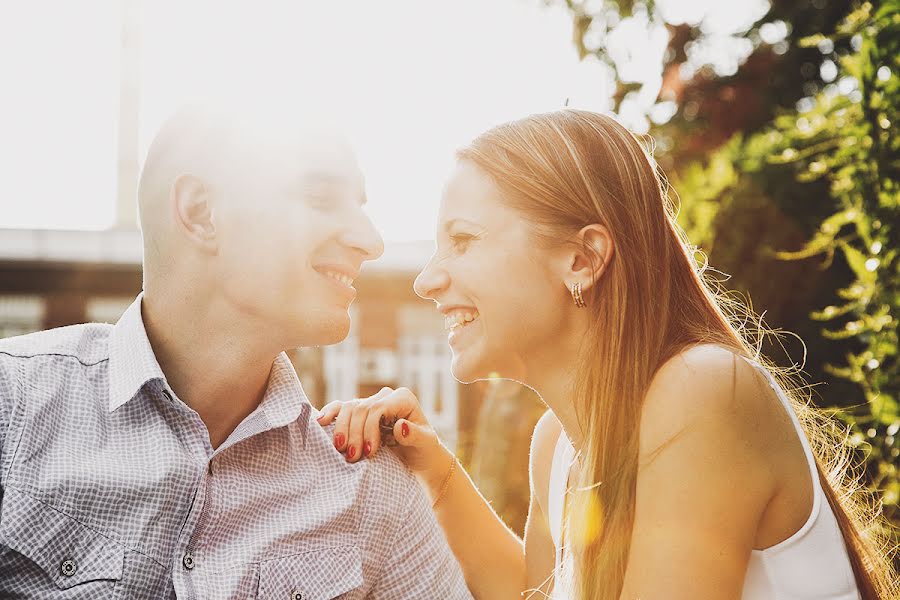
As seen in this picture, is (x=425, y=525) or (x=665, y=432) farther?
(x=425, y=525)

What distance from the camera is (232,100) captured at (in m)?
2.35

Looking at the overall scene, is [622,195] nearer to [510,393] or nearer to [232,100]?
[232,100]

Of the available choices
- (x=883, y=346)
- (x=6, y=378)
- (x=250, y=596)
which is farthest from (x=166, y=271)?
(x=883, y=346)

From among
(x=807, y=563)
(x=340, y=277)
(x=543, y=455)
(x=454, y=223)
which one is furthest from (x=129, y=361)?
(x=807, y=563)

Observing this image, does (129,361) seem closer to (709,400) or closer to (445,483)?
(445,483)

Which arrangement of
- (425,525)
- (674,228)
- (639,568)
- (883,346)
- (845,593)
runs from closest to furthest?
(639,568), (845,593), (425,525), (674,228), (883,346)

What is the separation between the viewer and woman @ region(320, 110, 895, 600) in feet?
7.16

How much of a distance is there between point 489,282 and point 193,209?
84 cm

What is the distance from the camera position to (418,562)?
2.45 m

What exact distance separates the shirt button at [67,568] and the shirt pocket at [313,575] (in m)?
0.42

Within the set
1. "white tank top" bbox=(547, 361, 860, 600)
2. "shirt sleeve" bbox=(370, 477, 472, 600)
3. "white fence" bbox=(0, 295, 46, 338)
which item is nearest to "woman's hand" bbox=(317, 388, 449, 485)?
"shirt sleeve" bbox=(370, 477, 472, 600)

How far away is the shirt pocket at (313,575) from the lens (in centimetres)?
216

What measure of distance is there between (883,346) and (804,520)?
120cm

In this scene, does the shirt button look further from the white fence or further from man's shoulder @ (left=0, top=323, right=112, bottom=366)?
the white fence
